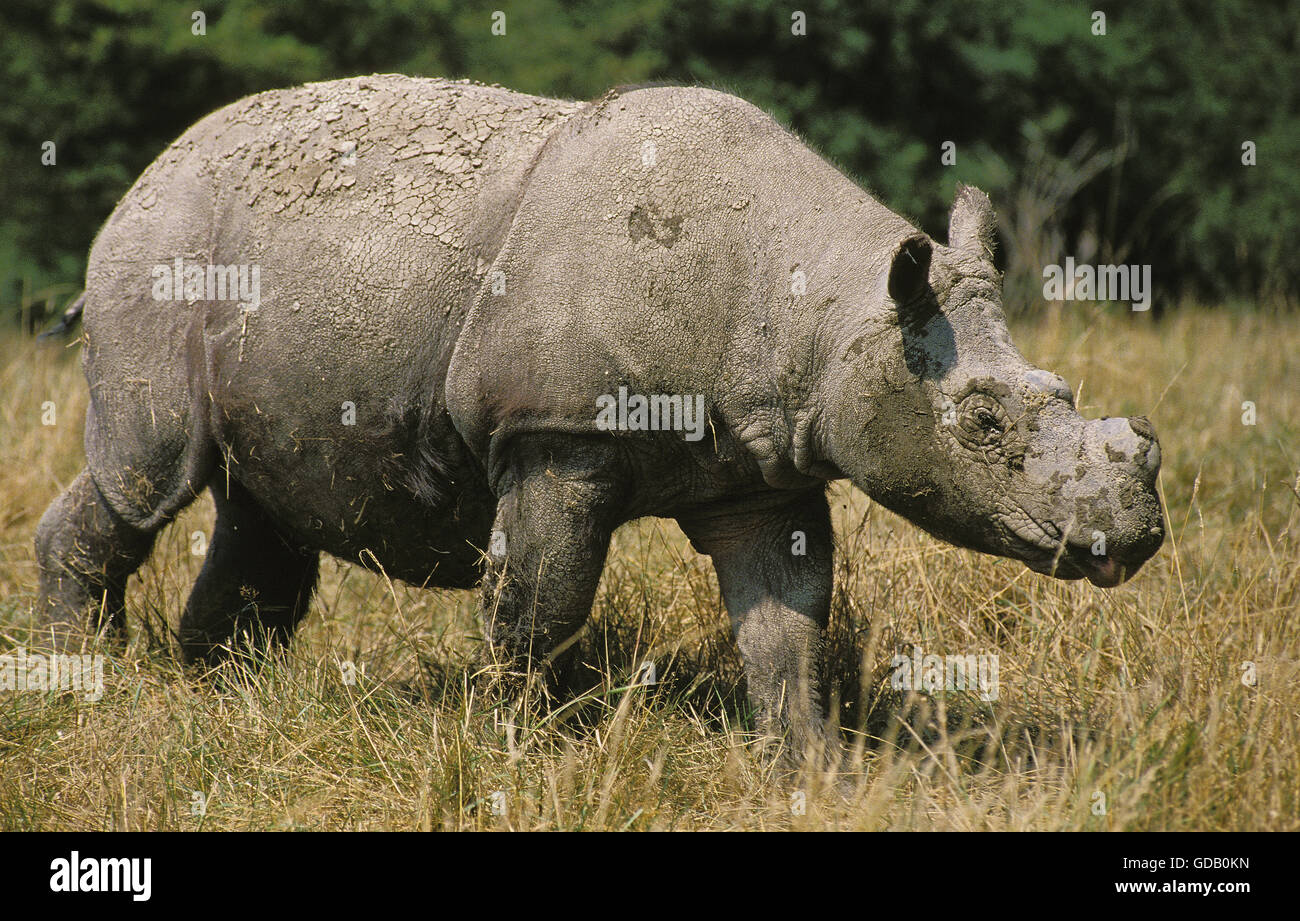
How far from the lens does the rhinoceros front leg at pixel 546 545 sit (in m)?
3.77

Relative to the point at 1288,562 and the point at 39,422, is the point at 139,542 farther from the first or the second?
the point at 1288,562

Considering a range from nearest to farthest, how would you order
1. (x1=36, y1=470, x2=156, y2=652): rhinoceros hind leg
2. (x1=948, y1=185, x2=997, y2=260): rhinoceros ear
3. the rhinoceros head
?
the rhinoceros head, (x1=948, y1=185, x2=997, y2=260): rhinoceros ear, (x1=36, y1=470, x2=156, y2=652): rhinoceros hind leg

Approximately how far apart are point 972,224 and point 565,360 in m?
1.12

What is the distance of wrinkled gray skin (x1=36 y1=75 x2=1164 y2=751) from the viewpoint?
11.3ft

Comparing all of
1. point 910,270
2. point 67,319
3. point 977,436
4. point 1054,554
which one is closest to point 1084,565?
point 1054,554

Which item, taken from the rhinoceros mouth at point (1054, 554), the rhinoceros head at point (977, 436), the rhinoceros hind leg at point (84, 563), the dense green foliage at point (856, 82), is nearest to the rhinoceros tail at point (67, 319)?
the rhinoceros hind leg at point (84, 563)

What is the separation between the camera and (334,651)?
459 centimetres

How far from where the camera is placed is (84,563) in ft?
15.4

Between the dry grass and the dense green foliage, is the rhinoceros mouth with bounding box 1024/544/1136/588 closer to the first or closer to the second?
the dry grass

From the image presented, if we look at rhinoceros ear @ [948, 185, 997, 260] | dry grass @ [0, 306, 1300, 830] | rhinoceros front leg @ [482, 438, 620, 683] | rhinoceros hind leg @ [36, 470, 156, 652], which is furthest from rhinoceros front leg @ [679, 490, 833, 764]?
rhinoceros hind leg @ [36, 470, 156, 652]

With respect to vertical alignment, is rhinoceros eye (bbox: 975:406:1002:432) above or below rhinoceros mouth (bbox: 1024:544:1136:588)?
above

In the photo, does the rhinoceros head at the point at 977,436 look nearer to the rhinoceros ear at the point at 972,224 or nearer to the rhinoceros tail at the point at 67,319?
the rhinoceros ear at the point at 972,224

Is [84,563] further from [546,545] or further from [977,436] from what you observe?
[977,436]
